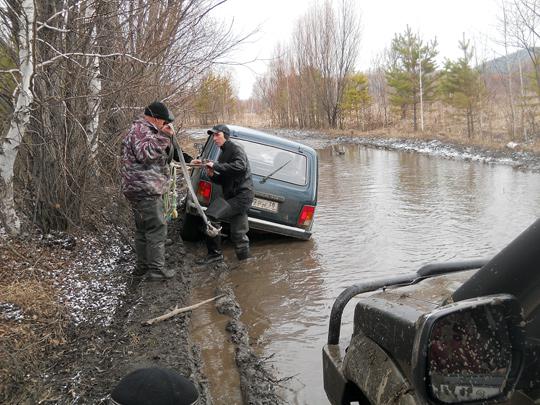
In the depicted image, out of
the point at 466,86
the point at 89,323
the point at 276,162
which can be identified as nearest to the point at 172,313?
the point at 89,323

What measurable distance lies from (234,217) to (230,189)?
0.39 metres

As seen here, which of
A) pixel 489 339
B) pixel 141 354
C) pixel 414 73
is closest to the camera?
pixel 489 339

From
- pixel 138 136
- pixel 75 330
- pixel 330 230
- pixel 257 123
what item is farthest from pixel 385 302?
pixel 257 123

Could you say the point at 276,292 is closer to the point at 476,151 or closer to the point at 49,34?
the point at 49,34

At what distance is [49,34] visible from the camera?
647 centimetres

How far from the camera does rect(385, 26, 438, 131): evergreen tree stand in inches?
1574

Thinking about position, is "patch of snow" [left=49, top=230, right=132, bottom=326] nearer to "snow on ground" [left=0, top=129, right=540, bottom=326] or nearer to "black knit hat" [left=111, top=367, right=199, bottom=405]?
"snow on ground" [left=0, top=129, right=540, bottom=326]

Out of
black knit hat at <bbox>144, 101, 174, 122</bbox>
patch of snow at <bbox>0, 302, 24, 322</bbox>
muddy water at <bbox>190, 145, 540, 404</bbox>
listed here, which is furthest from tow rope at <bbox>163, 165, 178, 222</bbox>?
patch of snow at <bbox>0, 302, 24, 322</bbox>

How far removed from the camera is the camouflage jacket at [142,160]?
5.84 metres

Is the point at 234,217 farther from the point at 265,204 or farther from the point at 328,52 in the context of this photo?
the point at 328,52

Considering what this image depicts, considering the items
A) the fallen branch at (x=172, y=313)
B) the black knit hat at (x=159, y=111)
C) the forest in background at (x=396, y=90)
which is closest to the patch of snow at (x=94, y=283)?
the fallen branch at (x=172, y=313)

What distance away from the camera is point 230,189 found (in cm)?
720

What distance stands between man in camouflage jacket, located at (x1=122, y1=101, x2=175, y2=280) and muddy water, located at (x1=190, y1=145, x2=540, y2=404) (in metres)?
0.78

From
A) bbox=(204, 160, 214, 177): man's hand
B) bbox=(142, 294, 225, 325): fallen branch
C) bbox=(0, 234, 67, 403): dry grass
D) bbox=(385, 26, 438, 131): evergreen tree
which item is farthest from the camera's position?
bbox=(385, 26, 438, 131): evergreen tree
